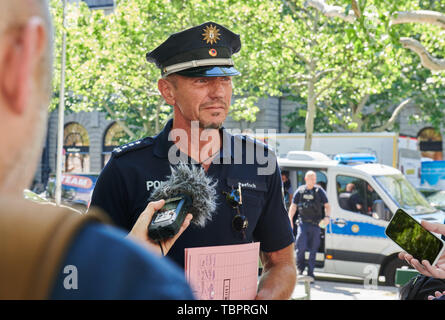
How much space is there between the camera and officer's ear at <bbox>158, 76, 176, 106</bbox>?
9.04 feet

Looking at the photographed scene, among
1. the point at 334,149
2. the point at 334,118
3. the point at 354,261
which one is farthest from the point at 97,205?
the point at 334,118

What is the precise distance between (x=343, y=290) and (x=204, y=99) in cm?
839

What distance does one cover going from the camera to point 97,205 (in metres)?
2.43

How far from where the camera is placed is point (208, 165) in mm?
2557

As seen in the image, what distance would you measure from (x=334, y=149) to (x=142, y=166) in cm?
1603

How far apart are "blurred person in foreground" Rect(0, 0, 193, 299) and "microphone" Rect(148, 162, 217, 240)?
1.32 meters

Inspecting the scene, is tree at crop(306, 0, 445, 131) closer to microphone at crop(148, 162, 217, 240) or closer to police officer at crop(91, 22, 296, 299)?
police officer at crop(91, 22, 296, 299)

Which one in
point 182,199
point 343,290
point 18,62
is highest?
point 18,62

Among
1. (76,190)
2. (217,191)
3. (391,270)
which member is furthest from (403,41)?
(76,190)

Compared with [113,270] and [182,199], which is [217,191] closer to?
[182,199]

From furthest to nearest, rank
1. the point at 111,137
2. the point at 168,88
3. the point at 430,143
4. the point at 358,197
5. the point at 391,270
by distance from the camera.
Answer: the point at 111,137, the point at 430,143, the point at 358,197, the point at 391,270, the point at 168,88

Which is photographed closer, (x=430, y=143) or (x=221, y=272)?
(x=221, y=272)

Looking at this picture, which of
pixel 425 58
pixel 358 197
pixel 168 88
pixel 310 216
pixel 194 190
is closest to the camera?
pixel 194 190

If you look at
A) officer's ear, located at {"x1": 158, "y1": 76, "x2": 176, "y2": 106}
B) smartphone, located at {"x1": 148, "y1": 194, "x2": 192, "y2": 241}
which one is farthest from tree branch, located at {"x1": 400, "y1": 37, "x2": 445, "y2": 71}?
smartphone, located at {"x1": 148, "y1": 194, "x2": 192, "y2": 241}
